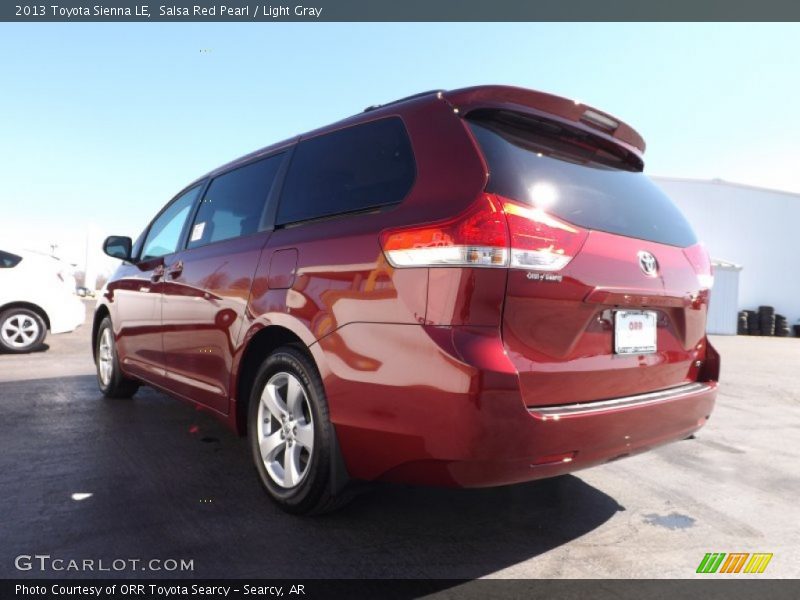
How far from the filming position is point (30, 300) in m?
7.90

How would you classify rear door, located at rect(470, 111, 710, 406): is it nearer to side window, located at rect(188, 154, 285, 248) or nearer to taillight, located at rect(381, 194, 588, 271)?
taillight, located at rect(381, 194, 588, 271)

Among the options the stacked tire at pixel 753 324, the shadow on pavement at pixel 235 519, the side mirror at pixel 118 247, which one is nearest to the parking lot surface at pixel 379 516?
the shadow on pavement at pixel 235 519

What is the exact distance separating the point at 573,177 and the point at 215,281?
2044 mm

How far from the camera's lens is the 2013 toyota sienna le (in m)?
1.83

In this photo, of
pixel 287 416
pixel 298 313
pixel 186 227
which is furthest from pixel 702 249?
pixel 186 227

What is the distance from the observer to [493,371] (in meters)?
1.77

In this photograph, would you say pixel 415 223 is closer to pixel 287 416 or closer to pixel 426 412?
pixel 426 412

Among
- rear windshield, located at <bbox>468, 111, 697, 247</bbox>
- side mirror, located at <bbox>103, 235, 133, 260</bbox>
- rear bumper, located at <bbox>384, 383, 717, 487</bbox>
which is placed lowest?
rear bumper, located at <bbox>384, 383, 717, 487</bbox>

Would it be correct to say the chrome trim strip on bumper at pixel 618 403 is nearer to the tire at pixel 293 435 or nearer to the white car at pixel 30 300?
the tire at pixel 293 435

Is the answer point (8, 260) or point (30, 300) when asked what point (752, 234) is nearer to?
point (30, 300)

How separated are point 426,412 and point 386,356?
0.26 meters

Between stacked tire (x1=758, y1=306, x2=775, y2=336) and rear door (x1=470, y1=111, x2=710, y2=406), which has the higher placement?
rear door (x1=470, y1=111, x2=710, y2=406)

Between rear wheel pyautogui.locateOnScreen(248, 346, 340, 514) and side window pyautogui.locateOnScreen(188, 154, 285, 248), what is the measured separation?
2.91 feet

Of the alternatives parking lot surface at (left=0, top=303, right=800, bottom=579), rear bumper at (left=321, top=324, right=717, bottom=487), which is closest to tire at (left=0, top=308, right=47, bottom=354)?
parking lot surface at (left=0, top=303, right=800, bottom=579)
